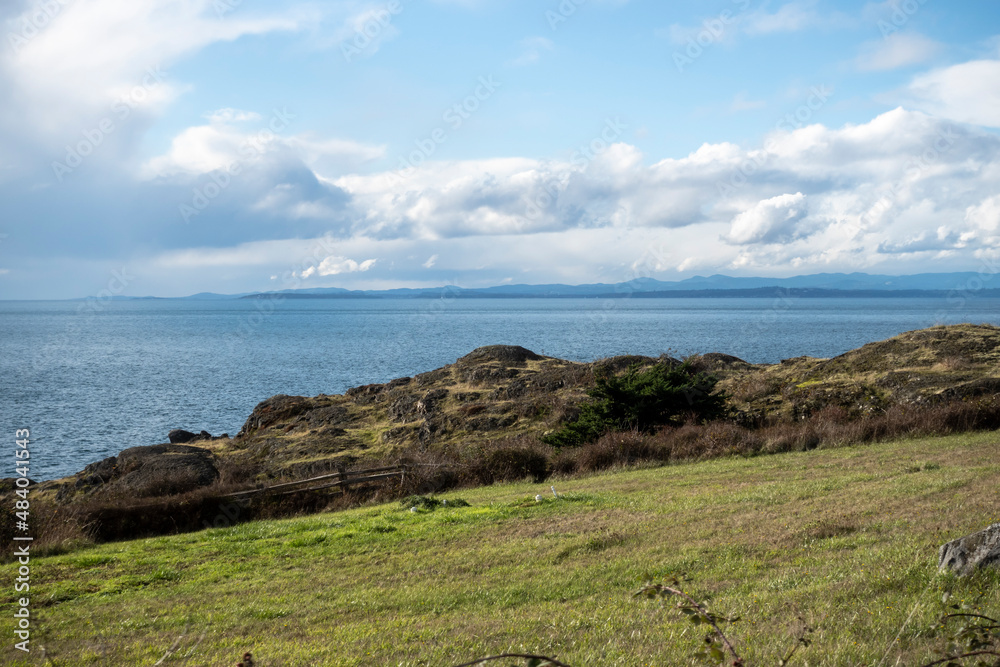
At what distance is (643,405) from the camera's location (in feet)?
89.4

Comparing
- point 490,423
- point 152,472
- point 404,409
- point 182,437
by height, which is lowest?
A: point 182,437

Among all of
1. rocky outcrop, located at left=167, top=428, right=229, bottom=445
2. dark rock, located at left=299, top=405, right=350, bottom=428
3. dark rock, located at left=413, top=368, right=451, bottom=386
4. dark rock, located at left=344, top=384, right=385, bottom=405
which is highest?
dark rock, located at left=413, top=368, right=451, bottom=386

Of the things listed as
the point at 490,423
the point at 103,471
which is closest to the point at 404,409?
the point at 490,423

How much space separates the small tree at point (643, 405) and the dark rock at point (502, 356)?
64.0 ft

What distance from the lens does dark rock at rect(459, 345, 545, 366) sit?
1871 inches

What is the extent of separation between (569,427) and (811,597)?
20.2 metres

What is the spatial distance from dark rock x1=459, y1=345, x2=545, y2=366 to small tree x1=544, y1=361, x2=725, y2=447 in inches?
768

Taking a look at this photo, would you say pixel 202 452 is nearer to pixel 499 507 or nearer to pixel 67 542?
pixel 67 542

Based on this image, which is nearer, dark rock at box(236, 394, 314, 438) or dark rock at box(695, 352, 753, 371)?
dark rock at box(695, 352, 753, 371)

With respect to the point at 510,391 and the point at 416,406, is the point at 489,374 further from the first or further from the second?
the point at 416,406

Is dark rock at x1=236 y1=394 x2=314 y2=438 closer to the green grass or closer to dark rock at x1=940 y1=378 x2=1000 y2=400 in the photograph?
the green grass

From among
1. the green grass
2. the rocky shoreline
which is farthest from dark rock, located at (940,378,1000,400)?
the green grass

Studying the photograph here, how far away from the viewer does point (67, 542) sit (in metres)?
16.0

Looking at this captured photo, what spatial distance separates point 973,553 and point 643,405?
805 inches
